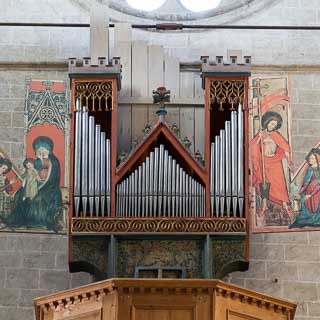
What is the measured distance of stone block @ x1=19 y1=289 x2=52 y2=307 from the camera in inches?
667

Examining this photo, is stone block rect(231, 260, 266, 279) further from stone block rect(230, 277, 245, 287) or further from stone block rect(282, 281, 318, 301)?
stone block rect(282, 281, 318, 301)

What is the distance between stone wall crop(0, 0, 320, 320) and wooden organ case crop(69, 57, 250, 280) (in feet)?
3.45

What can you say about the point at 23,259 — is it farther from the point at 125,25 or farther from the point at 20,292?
the point at 125,25

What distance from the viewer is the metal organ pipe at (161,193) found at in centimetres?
1609

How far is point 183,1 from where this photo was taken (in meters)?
19.2

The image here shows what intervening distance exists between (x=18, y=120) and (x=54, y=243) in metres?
1.92

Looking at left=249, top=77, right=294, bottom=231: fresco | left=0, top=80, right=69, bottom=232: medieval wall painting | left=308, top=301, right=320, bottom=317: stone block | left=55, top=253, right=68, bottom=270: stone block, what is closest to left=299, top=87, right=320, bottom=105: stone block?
left=249, top=77, right=294, bottom=231: fresco

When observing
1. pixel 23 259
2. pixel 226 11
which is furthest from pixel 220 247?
pixel 226 11

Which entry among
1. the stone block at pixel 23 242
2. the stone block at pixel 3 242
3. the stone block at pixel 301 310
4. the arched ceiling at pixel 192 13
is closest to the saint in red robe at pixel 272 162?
the stone block at pixel 301 310

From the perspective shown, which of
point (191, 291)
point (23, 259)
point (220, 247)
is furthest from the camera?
point (23, 259)

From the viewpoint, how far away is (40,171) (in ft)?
58.1

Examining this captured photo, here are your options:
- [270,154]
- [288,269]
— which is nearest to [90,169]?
[270,154]

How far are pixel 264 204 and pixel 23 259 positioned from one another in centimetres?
343

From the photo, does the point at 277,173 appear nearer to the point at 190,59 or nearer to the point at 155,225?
the point at 190,59
